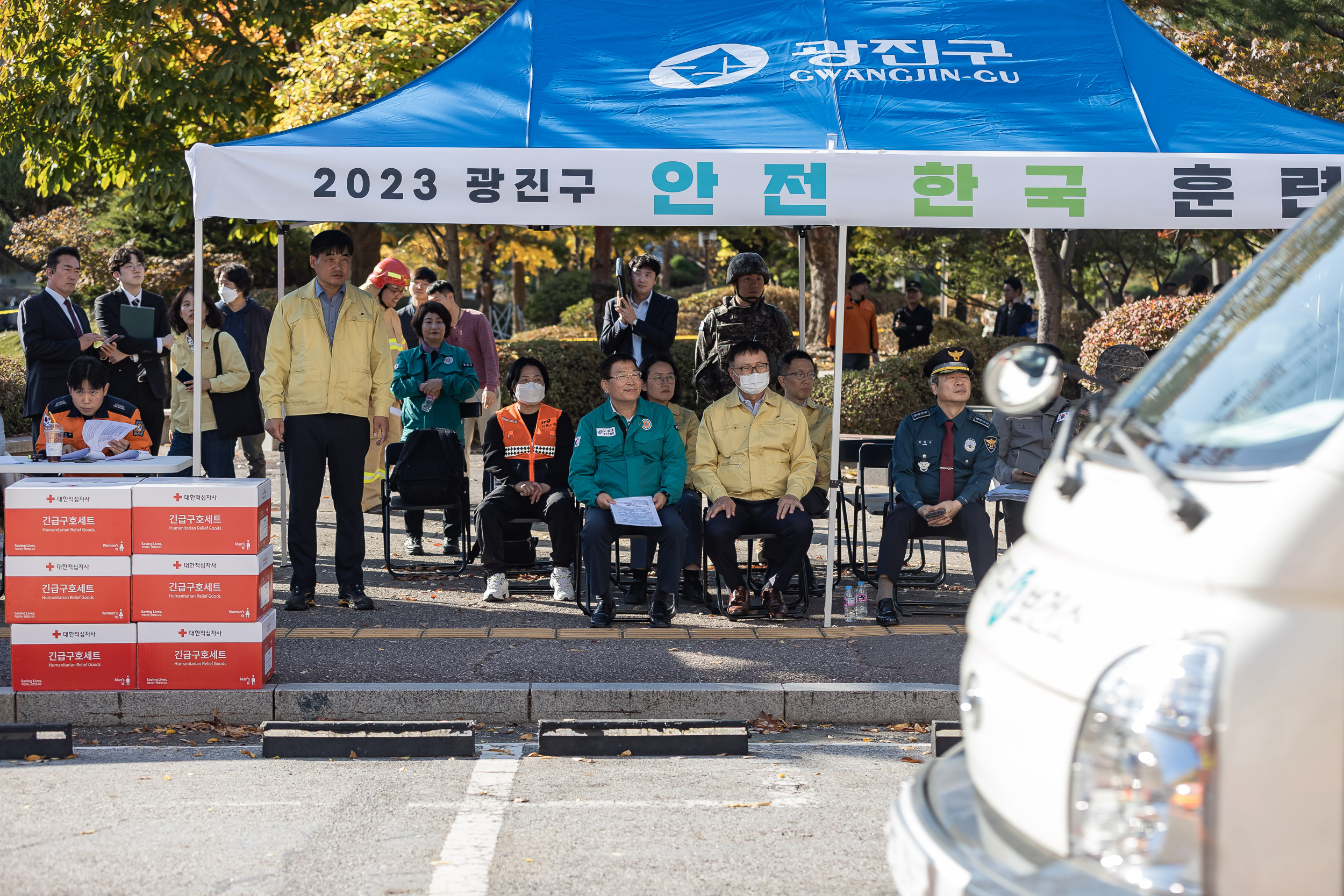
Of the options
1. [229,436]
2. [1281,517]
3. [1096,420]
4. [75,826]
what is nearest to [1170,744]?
[1281,517]

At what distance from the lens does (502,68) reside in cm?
782

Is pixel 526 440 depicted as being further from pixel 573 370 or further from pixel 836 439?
pixel 573 370

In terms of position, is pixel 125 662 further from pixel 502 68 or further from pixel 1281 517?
pixel 1281 517

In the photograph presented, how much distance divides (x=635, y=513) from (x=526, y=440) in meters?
1.10

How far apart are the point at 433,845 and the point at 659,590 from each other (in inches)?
121

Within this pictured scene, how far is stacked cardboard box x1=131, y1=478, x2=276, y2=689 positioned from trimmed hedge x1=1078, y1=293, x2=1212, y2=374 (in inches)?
405

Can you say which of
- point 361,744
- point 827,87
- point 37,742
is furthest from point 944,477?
point 37,742

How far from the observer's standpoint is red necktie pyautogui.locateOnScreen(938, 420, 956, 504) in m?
7.57

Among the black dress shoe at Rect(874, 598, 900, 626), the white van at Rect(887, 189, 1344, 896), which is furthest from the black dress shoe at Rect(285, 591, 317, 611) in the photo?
the white van at Rect(887, 189, 1344, 896)

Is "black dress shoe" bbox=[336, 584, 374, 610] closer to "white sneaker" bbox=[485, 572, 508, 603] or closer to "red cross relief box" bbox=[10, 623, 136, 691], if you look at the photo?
"white sneaker" bbox=[485, 572, 508, 603]

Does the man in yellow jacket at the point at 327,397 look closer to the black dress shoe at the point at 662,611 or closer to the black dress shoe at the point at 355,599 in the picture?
the black dress shoe at the point at 355,599

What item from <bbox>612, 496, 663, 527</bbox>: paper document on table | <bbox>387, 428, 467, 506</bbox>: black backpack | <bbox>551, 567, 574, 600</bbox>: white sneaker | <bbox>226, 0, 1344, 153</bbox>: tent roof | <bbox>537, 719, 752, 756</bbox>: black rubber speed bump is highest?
<bbox>226, 0, 1344, 153</bbox>: tent roof

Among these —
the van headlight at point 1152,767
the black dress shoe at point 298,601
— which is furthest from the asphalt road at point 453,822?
the black dress shoe at point 298,601

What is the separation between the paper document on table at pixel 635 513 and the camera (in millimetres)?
7320
